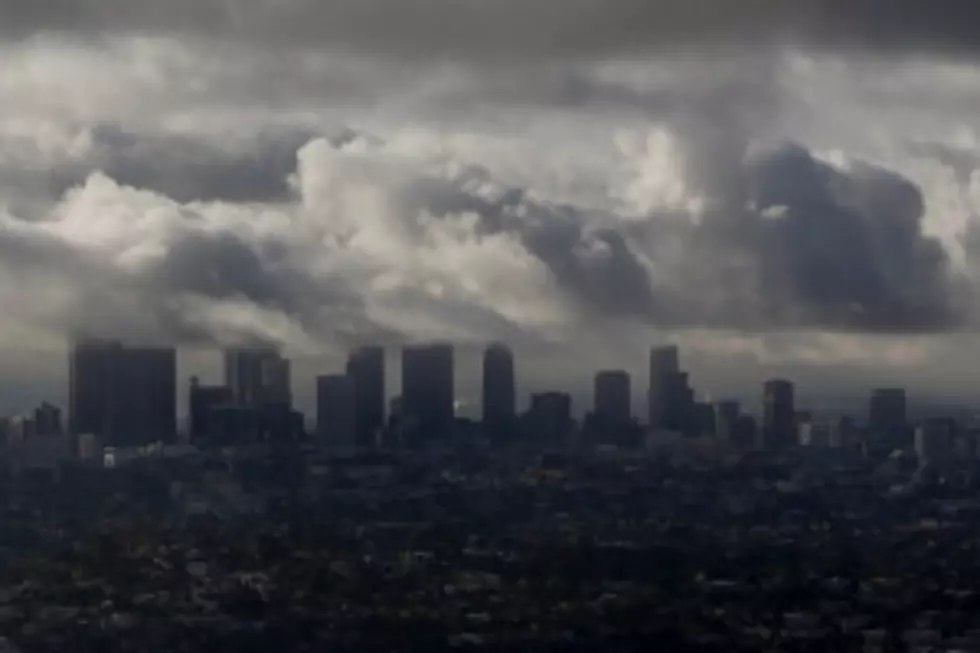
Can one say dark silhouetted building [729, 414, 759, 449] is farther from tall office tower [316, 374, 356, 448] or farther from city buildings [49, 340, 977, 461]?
tall office tower [316, 374, 356, 448]

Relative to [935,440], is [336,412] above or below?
above

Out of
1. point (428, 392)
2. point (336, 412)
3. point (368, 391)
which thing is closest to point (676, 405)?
point (428, 392)

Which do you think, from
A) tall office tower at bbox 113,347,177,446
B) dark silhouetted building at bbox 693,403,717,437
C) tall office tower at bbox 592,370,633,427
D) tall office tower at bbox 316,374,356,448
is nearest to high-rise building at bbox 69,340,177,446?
tall office tower at bbox 113,347,177,446

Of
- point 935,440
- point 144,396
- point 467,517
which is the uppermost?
point 144,396

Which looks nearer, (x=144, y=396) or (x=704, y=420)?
(x=144, y=396)

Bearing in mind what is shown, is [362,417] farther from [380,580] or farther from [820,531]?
A: [820,531]

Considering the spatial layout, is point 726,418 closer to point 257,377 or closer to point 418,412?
point 418,412

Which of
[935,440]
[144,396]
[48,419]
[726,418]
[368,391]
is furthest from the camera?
[726,418]

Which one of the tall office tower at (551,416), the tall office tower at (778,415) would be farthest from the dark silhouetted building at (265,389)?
the tall office tower at (778,415)
